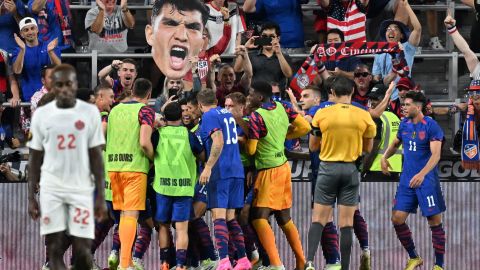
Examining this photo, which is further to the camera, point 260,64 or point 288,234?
point 260,64

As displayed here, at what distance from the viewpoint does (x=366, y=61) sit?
19.3m

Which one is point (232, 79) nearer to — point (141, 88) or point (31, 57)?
point (141, 88)

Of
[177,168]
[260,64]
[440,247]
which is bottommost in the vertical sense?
[440,247]

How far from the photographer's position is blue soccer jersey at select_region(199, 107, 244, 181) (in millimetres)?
15062

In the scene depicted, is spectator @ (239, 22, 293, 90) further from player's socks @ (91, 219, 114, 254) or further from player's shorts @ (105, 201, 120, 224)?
player's socks @ (91, 219, 114, 254)

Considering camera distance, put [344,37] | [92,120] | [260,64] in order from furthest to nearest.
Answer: [344,37]
[260,64]
[92,120]

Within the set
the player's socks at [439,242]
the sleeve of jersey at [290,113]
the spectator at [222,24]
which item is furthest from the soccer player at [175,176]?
Result: the spectator at [222,24]

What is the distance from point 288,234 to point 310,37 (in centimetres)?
514

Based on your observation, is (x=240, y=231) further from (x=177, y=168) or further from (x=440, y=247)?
(x=440, y=247)

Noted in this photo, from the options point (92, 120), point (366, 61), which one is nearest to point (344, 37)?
point (366, 61)

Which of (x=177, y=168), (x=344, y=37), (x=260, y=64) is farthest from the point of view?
(x=344, y=37)

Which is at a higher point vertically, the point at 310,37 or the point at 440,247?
the point at 310,37

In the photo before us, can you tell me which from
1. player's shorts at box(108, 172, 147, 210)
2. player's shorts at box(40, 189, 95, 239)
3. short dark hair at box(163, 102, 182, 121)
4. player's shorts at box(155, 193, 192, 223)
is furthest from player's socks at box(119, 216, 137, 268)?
player's shorts at box(40, 189, 95, 239)

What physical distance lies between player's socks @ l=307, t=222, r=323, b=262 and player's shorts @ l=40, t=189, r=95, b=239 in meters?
3.28
